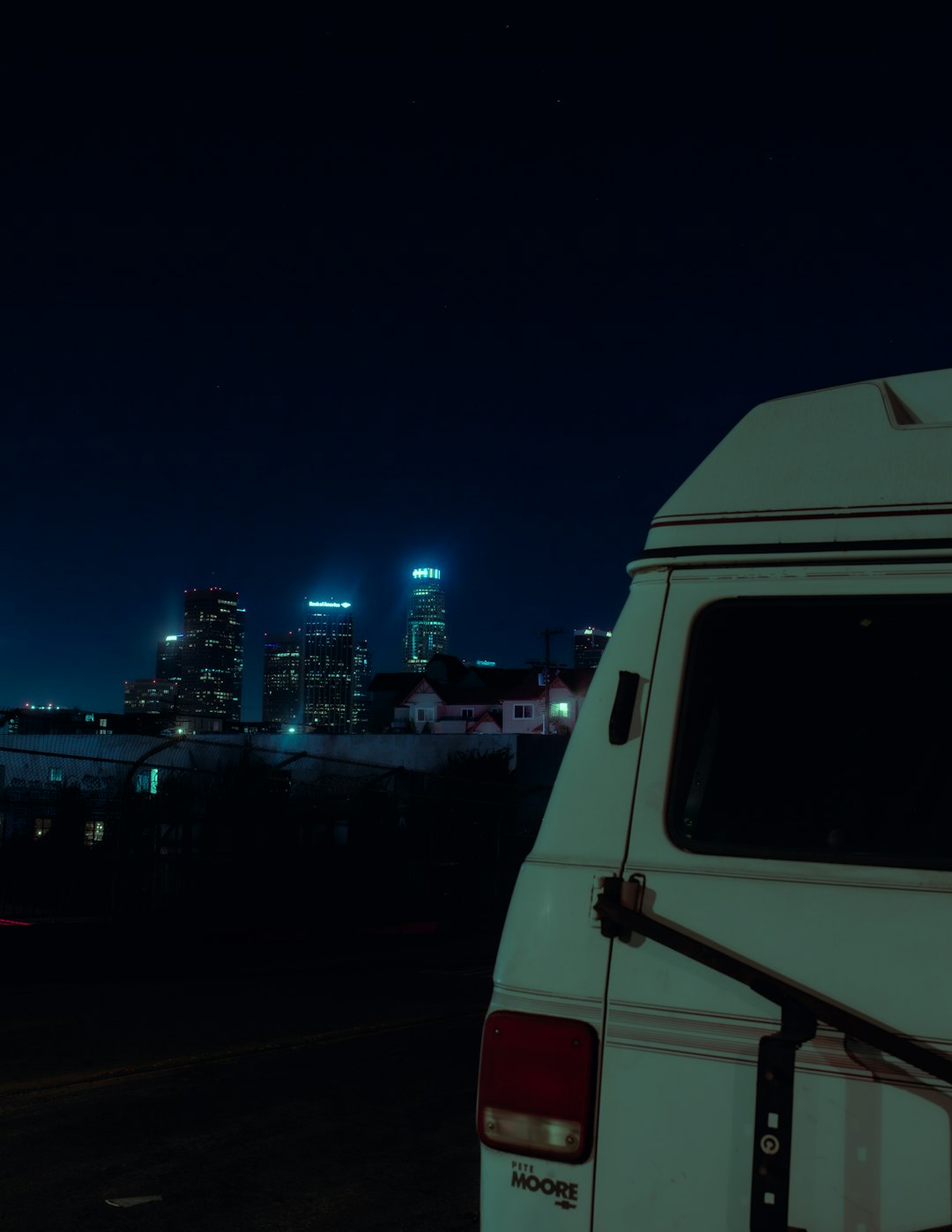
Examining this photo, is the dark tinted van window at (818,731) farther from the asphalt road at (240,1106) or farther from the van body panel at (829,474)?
the asphalt road at (240,1106)

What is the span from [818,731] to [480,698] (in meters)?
96.1

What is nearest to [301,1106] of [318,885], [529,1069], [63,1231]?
[63,1231]

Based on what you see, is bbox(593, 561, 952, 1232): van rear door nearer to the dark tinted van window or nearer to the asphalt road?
the dark tinted van window

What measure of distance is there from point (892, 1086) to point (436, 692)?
9615 centimetres

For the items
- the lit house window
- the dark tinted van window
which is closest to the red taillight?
the dark tinted van window

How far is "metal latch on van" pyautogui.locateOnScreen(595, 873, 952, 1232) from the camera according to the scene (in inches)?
77.9

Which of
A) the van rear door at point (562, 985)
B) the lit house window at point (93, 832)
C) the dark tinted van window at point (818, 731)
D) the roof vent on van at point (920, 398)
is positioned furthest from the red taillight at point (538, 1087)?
the lit house window at point (93, 832)

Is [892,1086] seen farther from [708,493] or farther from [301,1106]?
[301,1106]

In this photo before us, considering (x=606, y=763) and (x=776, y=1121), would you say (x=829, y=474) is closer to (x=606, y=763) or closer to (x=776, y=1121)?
(x=606, y=763)

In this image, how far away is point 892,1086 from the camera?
6.50 feet

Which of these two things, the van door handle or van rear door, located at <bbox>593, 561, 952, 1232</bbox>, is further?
the van door handle

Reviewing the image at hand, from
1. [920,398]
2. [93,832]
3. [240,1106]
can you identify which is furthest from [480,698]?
[920,398]

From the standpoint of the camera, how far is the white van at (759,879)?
2.02 m

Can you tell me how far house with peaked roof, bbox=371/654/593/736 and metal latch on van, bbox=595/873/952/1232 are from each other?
66.8m
